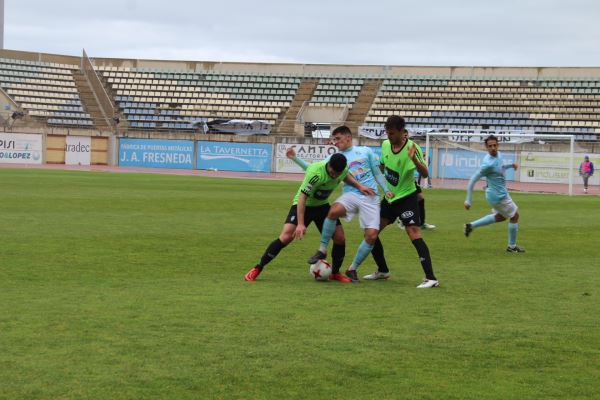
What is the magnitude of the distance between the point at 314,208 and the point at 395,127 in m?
1.44

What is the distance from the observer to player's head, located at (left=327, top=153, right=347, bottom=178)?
10133 millimetres

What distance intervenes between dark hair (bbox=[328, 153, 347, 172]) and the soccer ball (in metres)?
1.17

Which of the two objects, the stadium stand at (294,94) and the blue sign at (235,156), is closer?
the blue sign at (235,156)

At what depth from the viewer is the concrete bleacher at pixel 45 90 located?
201ft

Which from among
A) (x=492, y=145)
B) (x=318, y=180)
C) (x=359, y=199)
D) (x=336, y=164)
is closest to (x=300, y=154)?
(x=492, y=145)

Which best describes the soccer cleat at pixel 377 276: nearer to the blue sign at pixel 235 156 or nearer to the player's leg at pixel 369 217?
the player's leg at pixel 369 217

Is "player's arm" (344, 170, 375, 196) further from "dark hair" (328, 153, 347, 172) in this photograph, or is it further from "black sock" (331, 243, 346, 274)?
"black sock" (331, 243, 346, 274)

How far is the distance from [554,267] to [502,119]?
47.5 m

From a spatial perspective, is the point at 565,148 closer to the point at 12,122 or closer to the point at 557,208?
the point at 557,208

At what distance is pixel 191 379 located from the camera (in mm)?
5930

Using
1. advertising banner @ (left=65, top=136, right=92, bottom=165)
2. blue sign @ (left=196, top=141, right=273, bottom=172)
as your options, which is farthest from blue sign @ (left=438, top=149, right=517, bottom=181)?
advertising banner @ (left=65, top=136, right=92, bottom=165)

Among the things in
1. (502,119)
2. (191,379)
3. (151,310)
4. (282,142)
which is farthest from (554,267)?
(502,119)

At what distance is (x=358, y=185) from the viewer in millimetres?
10625

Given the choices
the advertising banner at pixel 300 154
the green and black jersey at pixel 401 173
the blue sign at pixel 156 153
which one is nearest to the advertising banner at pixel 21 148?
the blue sign at pixel 156 153
